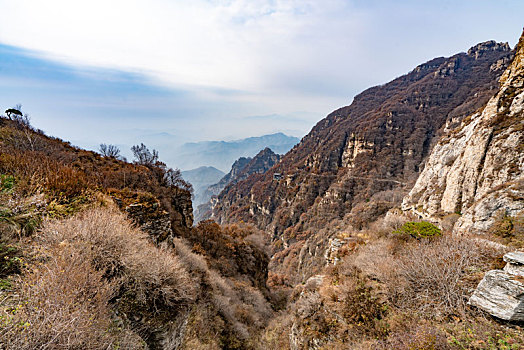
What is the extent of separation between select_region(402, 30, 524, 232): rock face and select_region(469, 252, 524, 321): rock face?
12.7 meters

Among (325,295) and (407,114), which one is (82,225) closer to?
(325,295)

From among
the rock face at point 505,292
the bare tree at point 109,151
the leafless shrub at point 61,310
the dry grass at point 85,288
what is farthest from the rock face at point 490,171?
the bare tree at point 109,151

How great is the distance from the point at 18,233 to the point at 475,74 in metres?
164

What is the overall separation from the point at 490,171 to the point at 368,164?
6302 centimetres

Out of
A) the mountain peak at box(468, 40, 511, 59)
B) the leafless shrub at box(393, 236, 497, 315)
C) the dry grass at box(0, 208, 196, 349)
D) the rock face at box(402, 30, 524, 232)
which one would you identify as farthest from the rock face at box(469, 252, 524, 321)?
the mountain peak at box(468, 40, 511, 59)

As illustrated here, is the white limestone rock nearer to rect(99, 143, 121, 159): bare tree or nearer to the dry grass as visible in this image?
the dry grass

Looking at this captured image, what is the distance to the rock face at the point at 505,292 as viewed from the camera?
4.76m

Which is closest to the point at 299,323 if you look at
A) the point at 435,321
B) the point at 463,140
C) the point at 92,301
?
the point at 435,321

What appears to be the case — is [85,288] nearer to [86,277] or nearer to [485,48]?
[86,277]

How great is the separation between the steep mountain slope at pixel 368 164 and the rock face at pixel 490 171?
1664 cm

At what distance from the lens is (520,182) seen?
15430 mm

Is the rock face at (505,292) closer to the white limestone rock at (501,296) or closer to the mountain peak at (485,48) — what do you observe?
the white limestone rock at (501,296)

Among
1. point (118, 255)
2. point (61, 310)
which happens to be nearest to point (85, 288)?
point (61, 310)

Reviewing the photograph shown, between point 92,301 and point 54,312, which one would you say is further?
point 92,301
